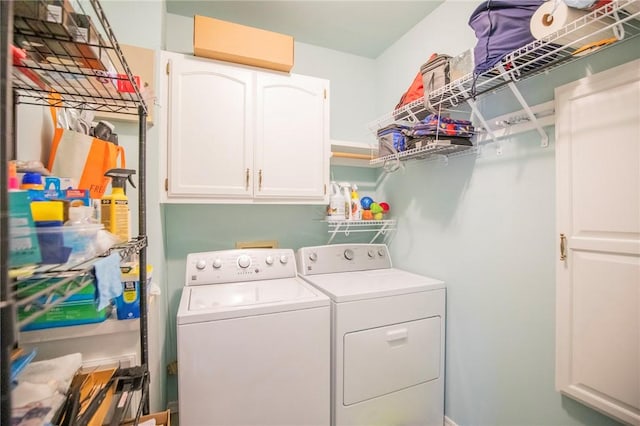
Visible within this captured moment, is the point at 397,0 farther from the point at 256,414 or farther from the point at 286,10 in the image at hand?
the point at 256,414

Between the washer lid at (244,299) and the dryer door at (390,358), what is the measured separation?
0.33 m

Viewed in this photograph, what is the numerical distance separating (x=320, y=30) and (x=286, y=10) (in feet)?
1.04

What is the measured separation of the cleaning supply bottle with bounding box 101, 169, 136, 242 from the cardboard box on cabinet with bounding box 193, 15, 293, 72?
1.05 metres

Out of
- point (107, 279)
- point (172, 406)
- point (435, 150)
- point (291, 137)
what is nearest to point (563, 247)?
point (435, 150)

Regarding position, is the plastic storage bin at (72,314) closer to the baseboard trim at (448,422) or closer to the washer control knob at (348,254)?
the washer control knob at (348,254)

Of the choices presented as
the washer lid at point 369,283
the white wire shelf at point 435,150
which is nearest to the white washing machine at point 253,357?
the washer lid at point 369,283

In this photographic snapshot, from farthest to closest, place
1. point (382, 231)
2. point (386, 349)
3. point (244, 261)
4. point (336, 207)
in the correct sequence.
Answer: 1. point (382, 231)
2. point (336, 207)
3. point (244, 261)
4. point (386, 349)

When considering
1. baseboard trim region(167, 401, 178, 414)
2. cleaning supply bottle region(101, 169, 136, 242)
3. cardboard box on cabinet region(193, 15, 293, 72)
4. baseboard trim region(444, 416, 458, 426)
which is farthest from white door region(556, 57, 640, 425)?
baseboard trim region(167, 401, 178, 414)

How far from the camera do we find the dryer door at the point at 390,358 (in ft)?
4.97

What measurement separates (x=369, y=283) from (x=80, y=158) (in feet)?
4.95

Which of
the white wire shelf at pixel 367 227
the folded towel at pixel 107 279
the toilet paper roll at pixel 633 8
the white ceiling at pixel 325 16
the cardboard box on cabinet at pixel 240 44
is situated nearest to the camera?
the folded towel at pixel 107 279

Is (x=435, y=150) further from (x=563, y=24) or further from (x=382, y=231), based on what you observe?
(x=382, y=231)

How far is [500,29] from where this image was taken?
117cm

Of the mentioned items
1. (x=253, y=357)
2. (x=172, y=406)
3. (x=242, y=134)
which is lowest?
(x=172, y=406)
